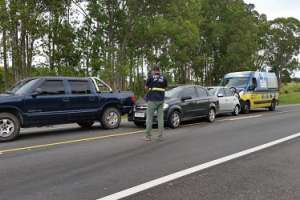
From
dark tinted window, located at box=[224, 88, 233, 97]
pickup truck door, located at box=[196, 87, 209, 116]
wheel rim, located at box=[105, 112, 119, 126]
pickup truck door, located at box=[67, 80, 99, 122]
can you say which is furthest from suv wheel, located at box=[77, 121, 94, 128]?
dark tinted window, located at box=[224, 88, 233, 97]

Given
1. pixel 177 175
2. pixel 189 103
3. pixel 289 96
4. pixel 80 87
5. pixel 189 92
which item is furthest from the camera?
pixel 289 96

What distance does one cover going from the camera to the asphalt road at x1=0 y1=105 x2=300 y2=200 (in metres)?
6.09

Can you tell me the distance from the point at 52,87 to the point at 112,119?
250 cm

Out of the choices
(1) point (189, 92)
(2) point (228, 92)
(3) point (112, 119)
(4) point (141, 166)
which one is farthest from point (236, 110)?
(4) point (141, 166)

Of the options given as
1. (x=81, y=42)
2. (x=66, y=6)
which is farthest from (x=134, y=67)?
(x=66, y=6)

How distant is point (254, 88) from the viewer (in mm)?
23141

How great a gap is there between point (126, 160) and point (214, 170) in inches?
69.5

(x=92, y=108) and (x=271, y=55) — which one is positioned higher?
(x=271, y=55)

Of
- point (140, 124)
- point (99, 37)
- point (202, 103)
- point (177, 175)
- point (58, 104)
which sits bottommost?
point (177, 175)

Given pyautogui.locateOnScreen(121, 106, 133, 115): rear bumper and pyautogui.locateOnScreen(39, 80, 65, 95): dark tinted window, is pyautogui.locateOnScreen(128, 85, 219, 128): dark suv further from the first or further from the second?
pyautogui.locateOnScreen(39, 80, 65, 95): dark tinted window

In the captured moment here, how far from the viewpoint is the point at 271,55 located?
72688 millimetres

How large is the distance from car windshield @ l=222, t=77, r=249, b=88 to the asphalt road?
1108 cm

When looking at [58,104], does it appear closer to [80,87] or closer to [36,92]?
[36,92]

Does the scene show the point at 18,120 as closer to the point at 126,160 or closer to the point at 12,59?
the point at 126,160
